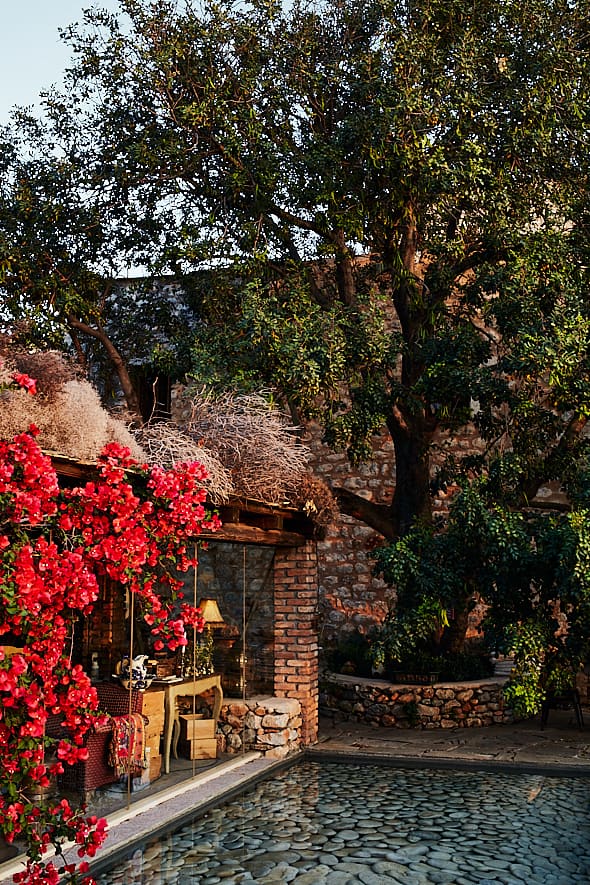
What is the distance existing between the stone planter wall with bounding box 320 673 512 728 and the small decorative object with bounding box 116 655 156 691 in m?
3.99

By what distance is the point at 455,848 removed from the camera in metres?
5.42

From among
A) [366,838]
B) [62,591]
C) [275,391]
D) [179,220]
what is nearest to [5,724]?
[62,591]

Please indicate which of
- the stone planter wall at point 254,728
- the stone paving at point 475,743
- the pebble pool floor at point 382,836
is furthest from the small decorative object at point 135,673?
the stone paving at point 475,743

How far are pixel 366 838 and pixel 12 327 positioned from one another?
19.2 feet

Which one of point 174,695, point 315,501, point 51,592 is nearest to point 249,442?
point 315,501

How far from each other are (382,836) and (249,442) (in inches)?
120

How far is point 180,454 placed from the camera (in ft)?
19.5

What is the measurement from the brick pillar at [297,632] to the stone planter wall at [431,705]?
4.85 ft

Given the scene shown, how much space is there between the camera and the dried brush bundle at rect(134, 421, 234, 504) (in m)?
5.90

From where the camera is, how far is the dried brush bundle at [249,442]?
6727 millimetres

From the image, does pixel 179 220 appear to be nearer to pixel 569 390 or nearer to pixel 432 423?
pixel 432 423

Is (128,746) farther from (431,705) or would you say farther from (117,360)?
(117,360)

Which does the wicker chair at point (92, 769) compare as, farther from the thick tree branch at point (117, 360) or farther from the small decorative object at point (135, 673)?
the thick tree branch at point (117, 360)

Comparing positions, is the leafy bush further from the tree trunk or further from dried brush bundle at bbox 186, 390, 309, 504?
dried brush bundle at bbox 186, 390, 309, 504
